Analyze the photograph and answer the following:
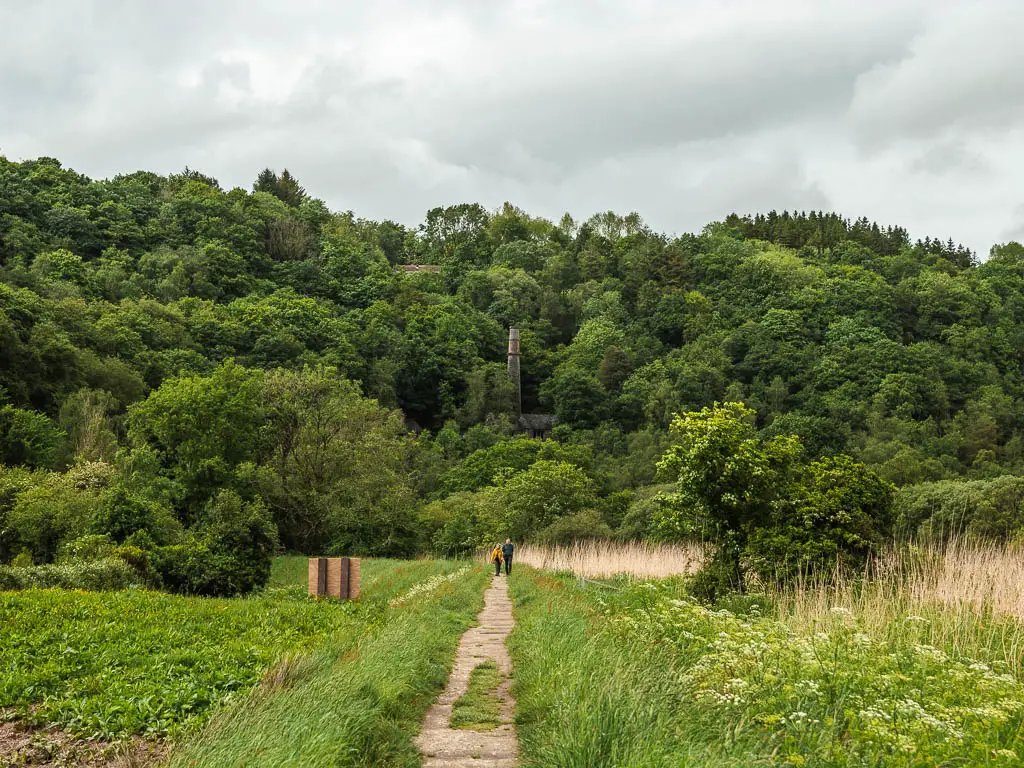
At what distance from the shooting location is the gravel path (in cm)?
718

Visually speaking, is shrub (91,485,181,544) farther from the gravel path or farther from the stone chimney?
the stone chimney

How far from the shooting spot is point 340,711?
692 centimetres

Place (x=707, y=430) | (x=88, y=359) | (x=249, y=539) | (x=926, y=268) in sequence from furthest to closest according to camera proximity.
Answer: (x=926, y=268), (x=88, y=359), (x=249, y=539), (x=707, y=430)

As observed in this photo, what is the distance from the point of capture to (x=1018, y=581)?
31.4ft

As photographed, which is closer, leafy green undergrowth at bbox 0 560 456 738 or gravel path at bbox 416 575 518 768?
gravel path at bbox 416 575 518 768

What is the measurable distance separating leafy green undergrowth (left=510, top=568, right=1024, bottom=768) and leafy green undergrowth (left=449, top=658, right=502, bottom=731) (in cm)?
35

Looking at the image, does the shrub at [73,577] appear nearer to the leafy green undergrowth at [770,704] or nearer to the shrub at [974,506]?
the leafy green undergrowth at [770,704]

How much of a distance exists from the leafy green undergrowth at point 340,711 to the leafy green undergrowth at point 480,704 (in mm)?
367

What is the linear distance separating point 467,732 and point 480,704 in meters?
1.05

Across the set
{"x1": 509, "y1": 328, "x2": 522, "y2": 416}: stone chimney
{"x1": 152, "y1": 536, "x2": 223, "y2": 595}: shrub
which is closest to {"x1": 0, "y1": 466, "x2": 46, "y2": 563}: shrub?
{"x1": 152, "y1": 536, "x2": 223, "y2": 595}: shrub

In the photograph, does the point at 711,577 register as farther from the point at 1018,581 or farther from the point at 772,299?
the point at 772,299

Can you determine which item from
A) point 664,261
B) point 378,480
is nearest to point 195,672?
point 378,480

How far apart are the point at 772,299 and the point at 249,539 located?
8946 cm

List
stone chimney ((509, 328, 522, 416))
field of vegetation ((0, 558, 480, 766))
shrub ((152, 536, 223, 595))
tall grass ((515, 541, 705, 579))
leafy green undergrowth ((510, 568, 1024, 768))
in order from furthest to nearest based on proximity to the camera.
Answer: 1. stone chimney ((509, 328, 522, 416))
2. tall grass ((515, 541, 705, 579))
3. shrub ((152, 536, 223, 595))
4. field of vegetation ((0, 558, 480, 766))
5. leafy green undergrowth ((510, 568, 1024, 768))
